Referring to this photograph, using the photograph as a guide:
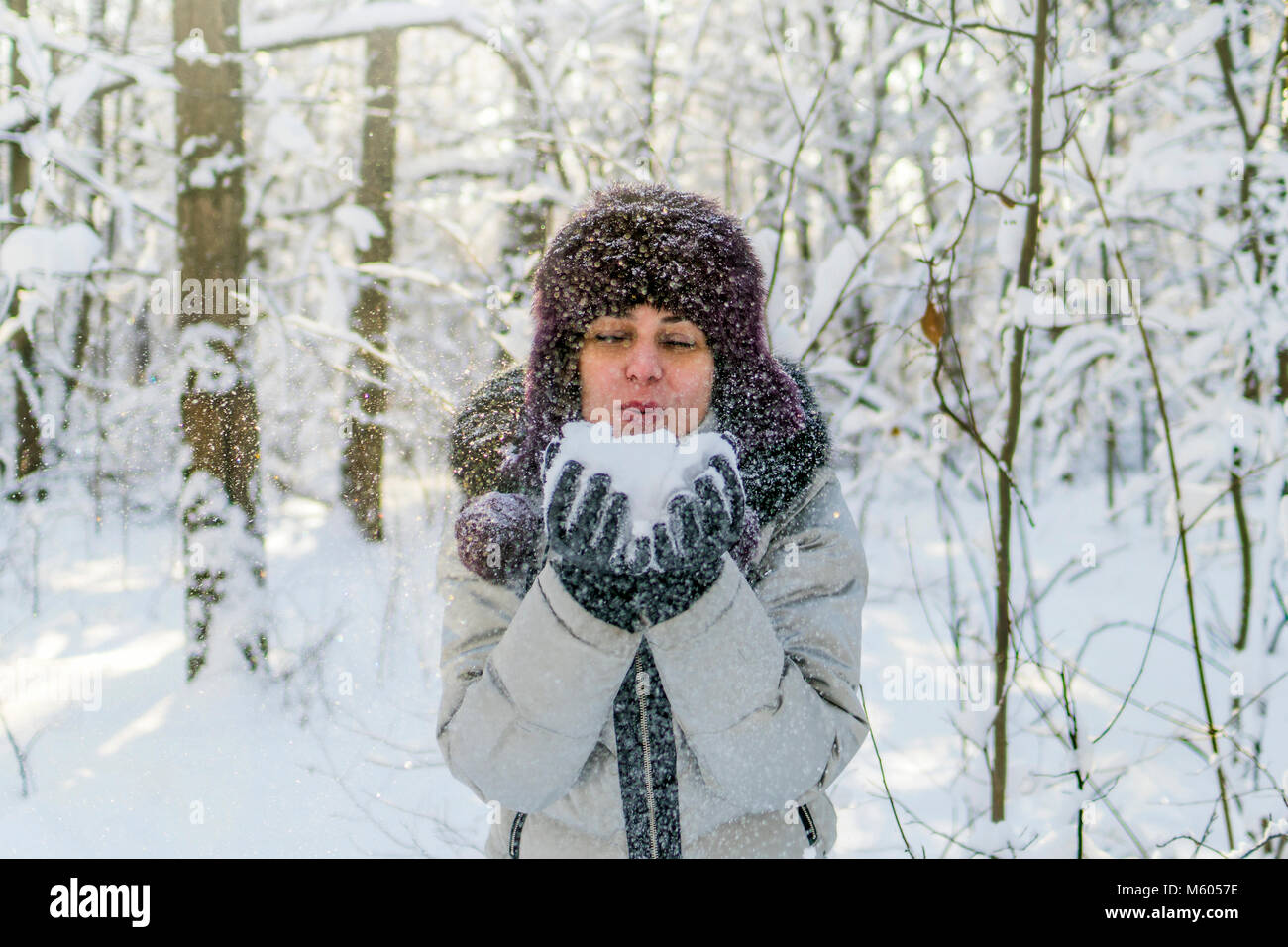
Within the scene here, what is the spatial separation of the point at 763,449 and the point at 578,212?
21.5 inches

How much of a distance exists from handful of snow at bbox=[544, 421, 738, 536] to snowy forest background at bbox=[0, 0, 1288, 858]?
1144 mm

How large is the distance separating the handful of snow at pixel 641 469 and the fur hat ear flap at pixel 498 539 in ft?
0.81

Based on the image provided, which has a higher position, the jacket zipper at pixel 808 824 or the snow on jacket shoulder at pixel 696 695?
the snow on jacket shoulder at pixel 696 695

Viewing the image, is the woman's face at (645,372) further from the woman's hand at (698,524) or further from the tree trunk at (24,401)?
the tree trunk at (24,401)

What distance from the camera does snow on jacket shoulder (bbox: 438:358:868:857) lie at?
3.55ft

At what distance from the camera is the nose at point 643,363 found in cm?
121

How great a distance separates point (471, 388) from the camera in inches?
125

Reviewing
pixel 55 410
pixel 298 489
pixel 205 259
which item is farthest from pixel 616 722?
pixel 55 410

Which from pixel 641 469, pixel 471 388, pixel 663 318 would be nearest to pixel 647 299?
pixel 663 318

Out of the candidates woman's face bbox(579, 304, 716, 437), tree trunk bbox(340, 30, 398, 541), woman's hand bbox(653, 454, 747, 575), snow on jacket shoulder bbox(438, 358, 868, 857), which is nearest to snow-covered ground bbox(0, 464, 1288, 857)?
tree trunk bbox(340, 30, 398, 541)

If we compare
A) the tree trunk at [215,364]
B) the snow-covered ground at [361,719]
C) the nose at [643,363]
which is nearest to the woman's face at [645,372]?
the nose at [643,363]

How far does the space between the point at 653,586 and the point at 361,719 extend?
2646 millimetres

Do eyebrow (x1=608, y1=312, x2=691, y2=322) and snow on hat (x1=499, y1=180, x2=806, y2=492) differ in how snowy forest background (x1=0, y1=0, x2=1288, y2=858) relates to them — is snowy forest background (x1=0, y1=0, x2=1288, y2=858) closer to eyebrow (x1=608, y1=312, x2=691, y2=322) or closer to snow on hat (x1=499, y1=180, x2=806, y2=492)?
snow on hat (x1=499, y1=180, x2=806, y2=492)

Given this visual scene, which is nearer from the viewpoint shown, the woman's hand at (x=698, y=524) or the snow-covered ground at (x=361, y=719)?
the woman's hand at (x=698, y=524)
